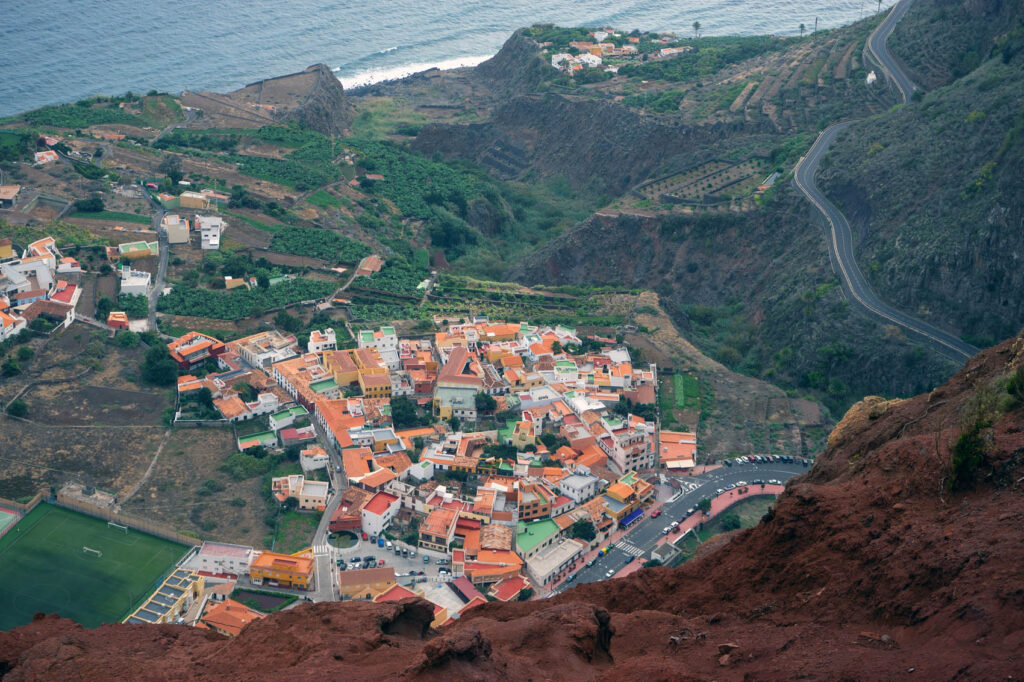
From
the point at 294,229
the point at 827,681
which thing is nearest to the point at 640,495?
the point at 827,681

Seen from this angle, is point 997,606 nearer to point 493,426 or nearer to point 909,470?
point 909,470

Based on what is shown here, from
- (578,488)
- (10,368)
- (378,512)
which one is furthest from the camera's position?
(10,368)

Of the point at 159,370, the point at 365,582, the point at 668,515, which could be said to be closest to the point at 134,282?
the point at 159,370

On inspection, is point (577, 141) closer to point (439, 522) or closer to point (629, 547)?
point (629, 547)

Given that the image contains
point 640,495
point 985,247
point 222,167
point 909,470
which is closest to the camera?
point 909,470

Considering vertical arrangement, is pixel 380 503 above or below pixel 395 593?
above

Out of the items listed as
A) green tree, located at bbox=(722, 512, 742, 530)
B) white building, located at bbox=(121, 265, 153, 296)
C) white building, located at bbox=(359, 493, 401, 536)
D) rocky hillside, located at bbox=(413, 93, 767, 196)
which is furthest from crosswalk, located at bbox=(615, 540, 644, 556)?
rocky hillside, located at bbox=(413, 93, 767, 196)
